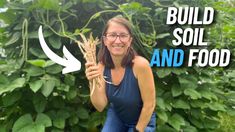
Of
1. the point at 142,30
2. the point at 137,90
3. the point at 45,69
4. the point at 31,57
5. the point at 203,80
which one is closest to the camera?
the point at 137,90

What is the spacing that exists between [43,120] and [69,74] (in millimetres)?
259

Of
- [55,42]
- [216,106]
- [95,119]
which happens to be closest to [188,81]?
[216,106]

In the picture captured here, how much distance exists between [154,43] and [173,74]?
10.3 inches

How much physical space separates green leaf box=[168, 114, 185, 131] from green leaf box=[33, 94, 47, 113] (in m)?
0.67

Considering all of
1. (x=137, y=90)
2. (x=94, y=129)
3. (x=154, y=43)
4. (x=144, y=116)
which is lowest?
(x=94, y=129)

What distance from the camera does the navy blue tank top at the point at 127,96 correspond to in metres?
1.63

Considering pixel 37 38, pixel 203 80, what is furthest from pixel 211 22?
pixel 37 38

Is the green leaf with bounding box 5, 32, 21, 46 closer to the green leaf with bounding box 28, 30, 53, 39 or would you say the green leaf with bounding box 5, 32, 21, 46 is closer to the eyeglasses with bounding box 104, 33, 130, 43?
the green leaf with bounding box 28, 30, 53, 39

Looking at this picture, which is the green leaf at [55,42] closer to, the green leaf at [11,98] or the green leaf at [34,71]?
the green leaf at [34,71]

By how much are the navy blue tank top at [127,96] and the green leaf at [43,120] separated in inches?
12.3

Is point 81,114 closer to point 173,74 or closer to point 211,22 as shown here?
point 173,74

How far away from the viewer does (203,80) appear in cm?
224

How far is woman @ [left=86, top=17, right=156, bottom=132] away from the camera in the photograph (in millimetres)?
1530

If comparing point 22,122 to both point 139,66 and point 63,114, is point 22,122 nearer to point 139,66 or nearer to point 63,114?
A: point 63,114
